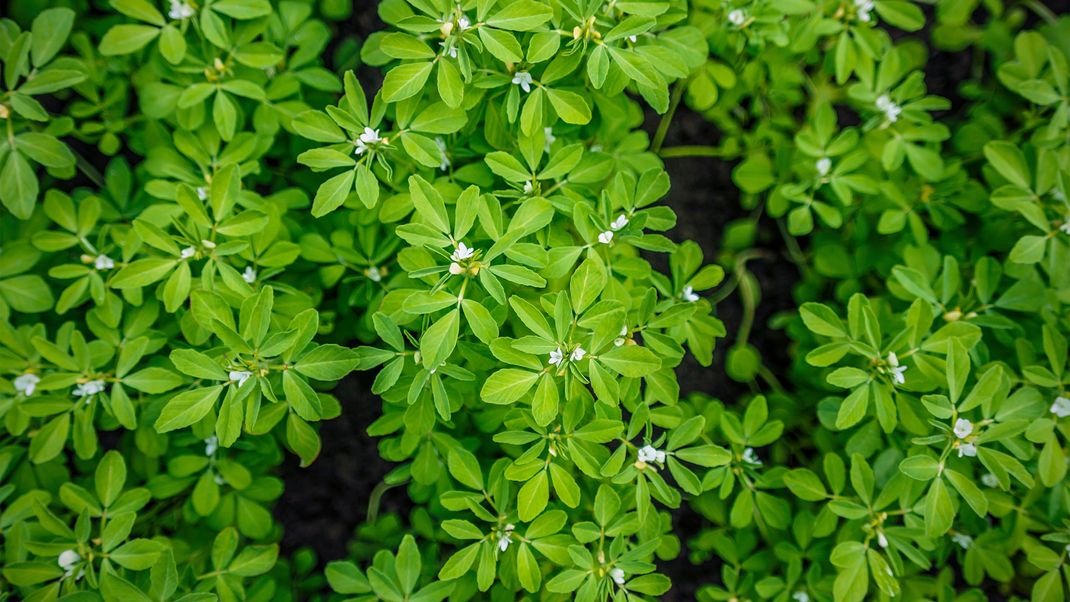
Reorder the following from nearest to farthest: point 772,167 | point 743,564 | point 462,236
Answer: point 462,236, point 743,564, point 772,167

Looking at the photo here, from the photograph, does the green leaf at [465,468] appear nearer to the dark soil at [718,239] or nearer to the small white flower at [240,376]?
the small white flower at [240,376]

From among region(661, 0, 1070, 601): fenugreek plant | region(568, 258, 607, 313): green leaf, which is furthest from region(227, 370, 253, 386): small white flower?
region(661, 0, 1070, 601): fenugreek plant

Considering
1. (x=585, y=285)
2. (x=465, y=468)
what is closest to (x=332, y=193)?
(x=585, y=285)

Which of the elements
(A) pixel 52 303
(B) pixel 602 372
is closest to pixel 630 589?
(B) pixel 602 372

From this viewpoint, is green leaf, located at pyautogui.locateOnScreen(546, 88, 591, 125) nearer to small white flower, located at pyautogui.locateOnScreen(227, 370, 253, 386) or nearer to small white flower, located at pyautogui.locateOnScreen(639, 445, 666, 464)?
small white flower, located at pyautogui.locateOnScreen(639, 445, 666, 464)

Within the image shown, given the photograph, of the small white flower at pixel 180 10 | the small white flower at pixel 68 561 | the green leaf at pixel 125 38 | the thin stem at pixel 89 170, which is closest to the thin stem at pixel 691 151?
the small white flower at pixel 180 10

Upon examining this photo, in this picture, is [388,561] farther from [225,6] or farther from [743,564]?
[225,6]
